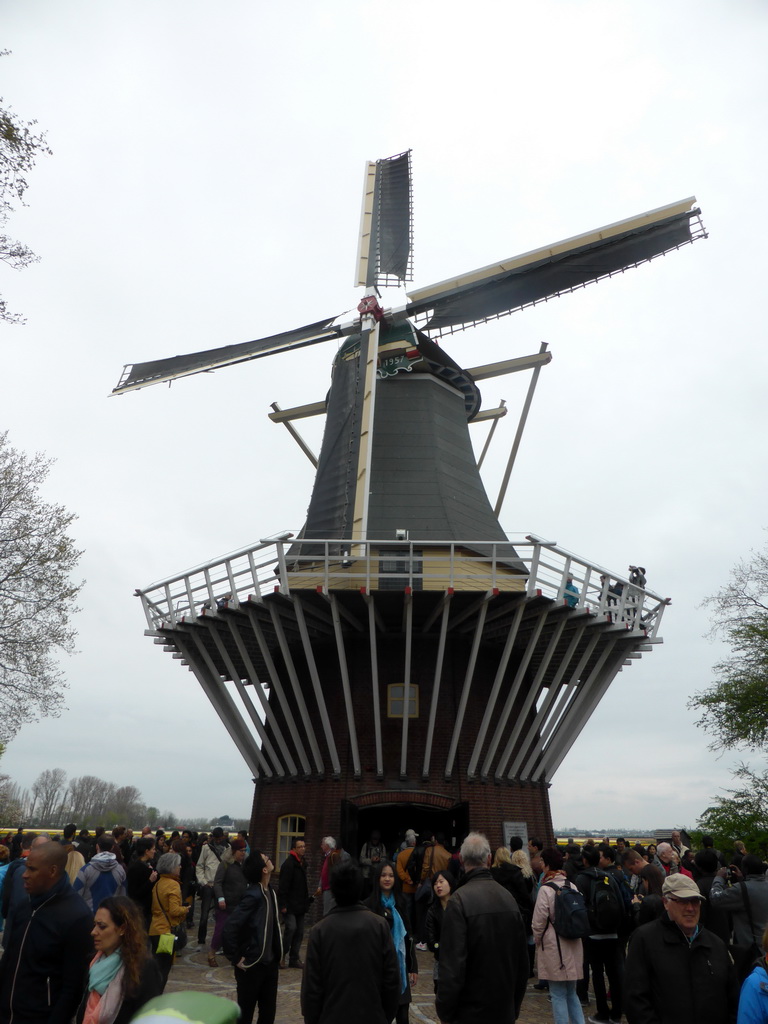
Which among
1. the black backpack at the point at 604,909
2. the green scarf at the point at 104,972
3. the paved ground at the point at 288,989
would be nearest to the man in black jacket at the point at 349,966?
the green scarf at the point at 104,972

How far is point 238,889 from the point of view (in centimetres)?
980

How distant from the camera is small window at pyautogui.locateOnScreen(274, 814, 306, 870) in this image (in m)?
16.3

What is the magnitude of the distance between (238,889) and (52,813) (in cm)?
11302

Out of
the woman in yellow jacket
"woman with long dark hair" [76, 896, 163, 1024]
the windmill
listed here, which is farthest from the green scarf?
the windmill

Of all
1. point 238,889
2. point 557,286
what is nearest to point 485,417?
point 557,286

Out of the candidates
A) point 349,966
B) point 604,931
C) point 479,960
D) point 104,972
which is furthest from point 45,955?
point 604,931

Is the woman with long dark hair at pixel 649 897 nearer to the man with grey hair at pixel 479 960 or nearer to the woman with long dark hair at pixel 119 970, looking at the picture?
the man with grey hair at pixel 479 960

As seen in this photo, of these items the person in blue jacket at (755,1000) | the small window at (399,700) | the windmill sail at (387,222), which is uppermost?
the windmill sail at (387,222)

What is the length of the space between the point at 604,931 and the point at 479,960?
408 centimetres

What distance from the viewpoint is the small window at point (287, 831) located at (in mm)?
16297

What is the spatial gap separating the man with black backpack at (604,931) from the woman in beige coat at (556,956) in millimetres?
952

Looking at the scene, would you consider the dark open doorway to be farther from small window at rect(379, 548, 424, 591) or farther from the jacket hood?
the jacket hood

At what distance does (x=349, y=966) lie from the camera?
417cm

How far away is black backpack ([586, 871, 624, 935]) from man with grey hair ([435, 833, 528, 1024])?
355cm
